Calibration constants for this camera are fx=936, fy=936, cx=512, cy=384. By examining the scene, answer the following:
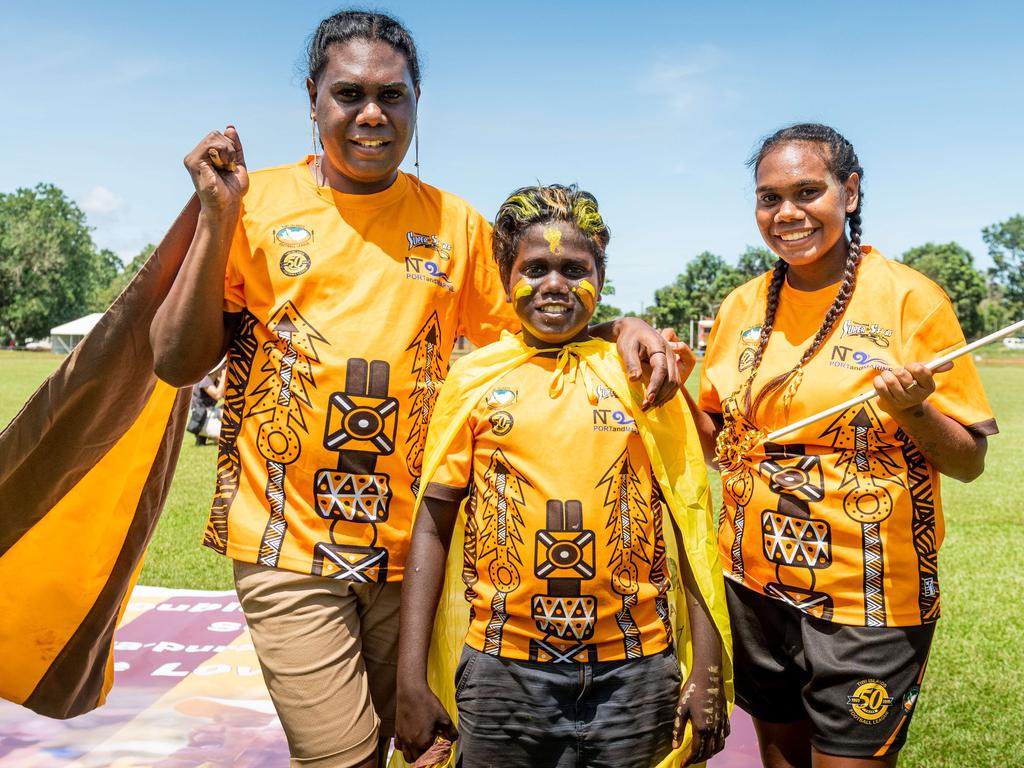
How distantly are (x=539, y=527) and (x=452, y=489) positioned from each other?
0.87 feet

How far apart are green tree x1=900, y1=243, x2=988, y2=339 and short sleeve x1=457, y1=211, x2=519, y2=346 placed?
71.6 metres

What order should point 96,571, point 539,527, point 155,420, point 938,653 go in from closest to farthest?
1. point 539,527
2. point 155,420
3. point 96,571
4. point 938,653

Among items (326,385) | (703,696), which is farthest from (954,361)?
(326,385)

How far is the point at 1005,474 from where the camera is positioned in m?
11.7

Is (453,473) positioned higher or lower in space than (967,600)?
higher

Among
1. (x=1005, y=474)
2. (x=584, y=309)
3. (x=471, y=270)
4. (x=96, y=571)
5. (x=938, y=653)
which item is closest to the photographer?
(x=584, y=309)

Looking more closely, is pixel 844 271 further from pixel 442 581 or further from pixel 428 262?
pixel 442 581

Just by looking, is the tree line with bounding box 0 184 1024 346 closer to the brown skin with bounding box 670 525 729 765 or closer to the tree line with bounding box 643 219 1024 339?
the tree line with bounding box 643 219 1024 339

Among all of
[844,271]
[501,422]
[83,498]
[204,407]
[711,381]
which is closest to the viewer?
[501,422]

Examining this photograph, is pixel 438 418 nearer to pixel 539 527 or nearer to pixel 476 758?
pixel 539 527

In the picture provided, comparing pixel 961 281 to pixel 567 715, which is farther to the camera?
pixel 961 281

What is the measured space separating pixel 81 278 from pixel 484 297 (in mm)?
85536

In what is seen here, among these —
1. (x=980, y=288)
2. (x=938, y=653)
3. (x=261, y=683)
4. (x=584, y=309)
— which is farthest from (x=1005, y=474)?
(x=980, y=288)

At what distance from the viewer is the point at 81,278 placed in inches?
3137
